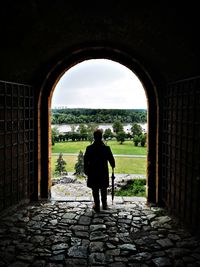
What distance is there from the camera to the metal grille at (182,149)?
4.88 meters

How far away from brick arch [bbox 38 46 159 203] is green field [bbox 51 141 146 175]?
28.6 ft

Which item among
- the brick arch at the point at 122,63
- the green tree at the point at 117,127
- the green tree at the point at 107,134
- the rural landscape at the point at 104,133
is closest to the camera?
the brick arch at the point at 122,63

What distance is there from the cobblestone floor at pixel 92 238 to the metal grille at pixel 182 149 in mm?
470

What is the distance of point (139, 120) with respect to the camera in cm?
2817

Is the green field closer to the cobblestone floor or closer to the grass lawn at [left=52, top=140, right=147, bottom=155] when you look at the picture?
the grass lawn at [left=52, top=140, right=147, bottom=155]

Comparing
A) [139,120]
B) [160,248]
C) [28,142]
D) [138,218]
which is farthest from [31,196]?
[139,120]

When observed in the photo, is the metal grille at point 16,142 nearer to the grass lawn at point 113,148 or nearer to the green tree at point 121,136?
Answer: the grass lawn at point 113,148

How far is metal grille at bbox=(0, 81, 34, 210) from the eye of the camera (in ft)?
18.5

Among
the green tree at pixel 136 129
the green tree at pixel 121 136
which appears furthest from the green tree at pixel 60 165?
the green tree at pixel 136 129

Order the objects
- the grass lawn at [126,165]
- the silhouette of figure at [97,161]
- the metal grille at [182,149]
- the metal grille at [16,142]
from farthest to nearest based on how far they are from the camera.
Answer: the grass lawn at [126,165] → the silhouette of figure at [97,161] → the metal grille at [16,142] → the metal grille at [182,149]

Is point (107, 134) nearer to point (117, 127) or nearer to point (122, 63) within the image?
point (117, 127)

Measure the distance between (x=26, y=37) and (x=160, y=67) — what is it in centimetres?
322

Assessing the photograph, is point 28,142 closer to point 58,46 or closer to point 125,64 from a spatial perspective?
point 58,46

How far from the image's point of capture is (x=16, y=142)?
20.4 ft
